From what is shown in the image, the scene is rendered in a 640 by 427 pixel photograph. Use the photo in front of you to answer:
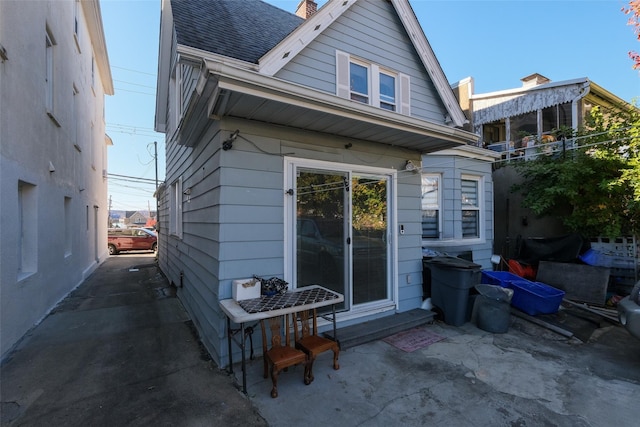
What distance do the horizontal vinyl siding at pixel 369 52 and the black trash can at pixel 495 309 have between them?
349cm

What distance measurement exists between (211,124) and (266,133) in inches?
27.6

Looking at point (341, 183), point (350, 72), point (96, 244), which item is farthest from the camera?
point (96, 244)

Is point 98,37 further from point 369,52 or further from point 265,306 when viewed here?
point 265,306

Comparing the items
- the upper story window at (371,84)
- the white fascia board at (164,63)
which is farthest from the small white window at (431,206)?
the white fascia board at (164,63)

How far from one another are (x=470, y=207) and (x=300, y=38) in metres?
5.34

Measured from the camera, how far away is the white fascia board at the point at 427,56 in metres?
5.48

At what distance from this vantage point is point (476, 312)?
4445mm

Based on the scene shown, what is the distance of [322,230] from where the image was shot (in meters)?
3.92

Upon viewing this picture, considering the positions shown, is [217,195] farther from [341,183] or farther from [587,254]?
[587,254]

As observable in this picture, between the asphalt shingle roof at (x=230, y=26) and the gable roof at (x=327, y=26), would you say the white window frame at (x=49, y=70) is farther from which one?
the gable roof at (x=327, y=26)

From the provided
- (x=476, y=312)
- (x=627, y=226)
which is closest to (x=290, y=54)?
(x=476, y=312)

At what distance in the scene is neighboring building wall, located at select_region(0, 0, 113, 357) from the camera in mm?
3406

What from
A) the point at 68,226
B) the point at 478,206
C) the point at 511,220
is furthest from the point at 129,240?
the point at 511,220

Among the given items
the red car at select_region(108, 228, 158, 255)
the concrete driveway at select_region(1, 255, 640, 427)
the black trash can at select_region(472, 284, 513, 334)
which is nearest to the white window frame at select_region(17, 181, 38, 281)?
the concrete driveway at select_region(1, 255, 640, 427)
